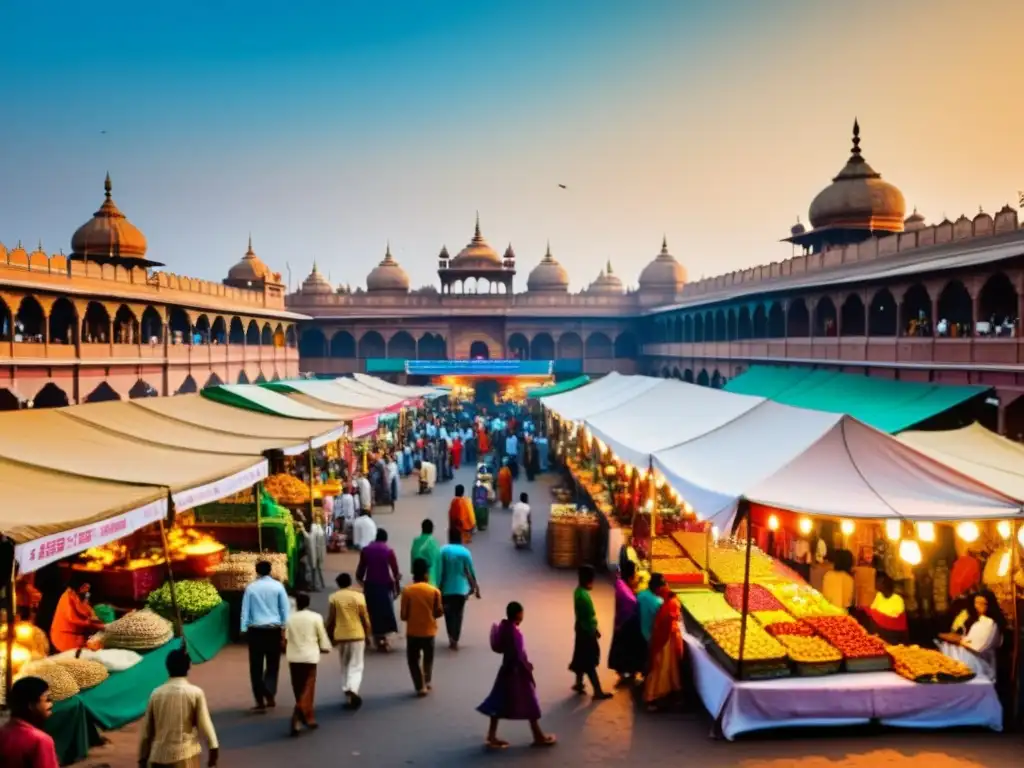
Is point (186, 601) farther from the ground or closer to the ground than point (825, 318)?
closer to the ground

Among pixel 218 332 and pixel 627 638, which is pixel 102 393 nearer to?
pixel 218 332

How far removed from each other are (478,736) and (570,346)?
39.2 metres

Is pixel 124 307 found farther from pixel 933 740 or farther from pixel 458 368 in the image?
pixel 933 740

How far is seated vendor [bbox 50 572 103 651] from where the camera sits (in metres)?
7.69

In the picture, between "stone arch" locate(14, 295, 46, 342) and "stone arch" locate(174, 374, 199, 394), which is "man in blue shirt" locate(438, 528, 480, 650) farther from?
"stone arch" locate(174, 374, 199, 394)

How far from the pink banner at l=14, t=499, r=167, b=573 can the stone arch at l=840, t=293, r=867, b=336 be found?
2171cm

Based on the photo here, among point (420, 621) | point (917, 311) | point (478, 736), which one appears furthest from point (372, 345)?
point (478, 736)

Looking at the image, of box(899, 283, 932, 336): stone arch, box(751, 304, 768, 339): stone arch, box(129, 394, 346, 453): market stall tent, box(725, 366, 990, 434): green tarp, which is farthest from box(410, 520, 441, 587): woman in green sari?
box(751, 304, 768, 339): stone arch

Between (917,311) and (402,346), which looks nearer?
(917,311)

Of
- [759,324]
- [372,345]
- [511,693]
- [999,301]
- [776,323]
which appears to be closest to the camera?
[511,693]

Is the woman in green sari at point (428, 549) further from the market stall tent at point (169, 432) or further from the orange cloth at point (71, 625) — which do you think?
the orange cloth at point (71, 625)

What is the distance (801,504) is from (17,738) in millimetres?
5371

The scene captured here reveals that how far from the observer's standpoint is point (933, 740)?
259 inches

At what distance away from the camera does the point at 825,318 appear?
87.4 feet
